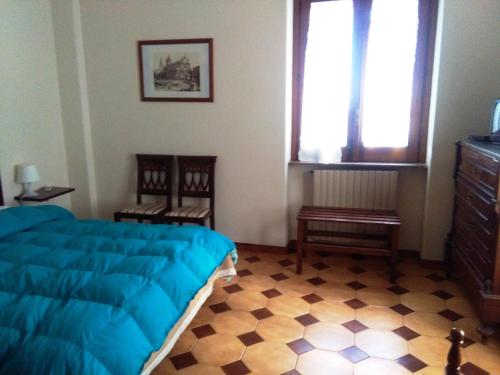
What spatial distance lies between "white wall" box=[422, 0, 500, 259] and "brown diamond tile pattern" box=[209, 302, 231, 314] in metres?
1.94

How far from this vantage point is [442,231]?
11.5ft

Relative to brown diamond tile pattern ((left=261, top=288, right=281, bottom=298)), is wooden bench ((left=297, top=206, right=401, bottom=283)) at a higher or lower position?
higher

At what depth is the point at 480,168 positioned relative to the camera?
104 inches

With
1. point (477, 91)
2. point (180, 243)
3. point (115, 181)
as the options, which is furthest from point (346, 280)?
point (115, 181)

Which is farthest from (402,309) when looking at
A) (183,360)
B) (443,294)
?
(183,360)

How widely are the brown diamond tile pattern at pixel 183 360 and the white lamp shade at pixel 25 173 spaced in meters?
2.15

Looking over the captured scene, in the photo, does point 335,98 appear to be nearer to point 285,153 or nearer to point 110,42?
point 285,153

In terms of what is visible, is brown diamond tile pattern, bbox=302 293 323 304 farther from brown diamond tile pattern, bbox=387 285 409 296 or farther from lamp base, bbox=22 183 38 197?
lamp base, bbox=22 183 38 197

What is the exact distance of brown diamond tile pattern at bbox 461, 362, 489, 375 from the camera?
223 centimetres

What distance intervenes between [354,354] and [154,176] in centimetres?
259

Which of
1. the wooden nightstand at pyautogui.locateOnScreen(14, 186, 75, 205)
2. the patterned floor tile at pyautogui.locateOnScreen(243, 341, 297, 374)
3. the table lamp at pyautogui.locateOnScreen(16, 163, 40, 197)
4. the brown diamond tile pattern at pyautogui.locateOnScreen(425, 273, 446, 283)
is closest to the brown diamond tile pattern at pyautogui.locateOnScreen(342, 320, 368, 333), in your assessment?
the patterned floor tile at pyautogui.locateOnScreen(243, 341, 297, 374)

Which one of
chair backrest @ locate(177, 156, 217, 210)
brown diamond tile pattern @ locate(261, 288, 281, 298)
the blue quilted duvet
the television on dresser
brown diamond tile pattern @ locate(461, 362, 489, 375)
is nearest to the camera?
the blue quilted duvet

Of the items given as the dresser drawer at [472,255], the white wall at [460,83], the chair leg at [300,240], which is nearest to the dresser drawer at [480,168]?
the white wall at [460,83]

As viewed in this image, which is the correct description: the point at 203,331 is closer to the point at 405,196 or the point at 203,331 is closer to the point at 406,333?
the point at 406,333
